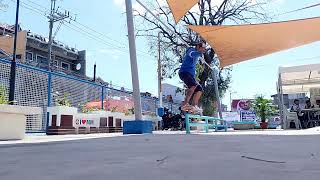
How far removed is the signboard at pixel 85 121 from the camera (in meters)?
9.83

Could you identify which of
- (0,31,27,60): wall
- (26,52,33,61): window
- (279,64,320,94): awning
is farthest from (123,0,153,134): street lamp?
(26,52,33,61): window

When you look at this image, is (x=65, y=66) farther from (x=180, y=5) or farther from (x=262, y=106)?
(x=180, y=5)

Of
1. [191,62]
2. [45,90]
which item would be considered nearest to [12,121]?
[45,90]

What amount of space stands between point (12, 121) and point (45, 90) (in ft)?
10.1

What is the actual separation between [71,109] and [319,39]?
7.31m

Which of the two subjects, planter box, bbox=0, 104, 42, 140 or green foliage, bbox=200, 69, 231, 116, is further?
green foliage, bbox=200, 69, 231, 116

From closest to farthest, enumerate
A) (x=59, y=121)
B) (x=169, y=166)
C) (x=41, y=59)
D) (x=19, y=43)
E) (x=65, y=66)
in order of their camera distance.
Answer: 1. (x=169, y=166)
2. (x=59, y=121)
3. (x=19, y=43)
4. (x=41, y=59)
5. (x=65, y=66)

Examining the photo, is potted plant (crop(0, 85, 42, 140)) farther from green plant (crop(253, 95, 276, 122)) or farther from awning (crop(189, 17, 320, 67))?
green plant (crop(253, 95, 276, 122))

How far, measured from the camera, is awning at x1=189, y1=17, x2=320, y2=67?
30.9 ft

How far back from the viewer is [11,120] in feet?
19.0

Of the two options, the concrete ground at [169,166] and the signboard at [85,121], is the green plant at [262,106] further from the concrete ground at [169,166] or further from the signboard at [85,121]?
the concrete ground at [169,166]

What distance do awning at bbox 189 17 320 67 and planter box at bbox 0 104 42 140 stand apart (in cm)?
561

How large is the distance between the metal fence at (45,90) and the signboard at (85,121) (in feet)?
1.76

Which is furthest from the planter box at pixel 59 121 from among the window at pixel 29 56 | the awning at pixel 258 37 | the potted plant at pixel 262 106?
the window at pixel 29 56
